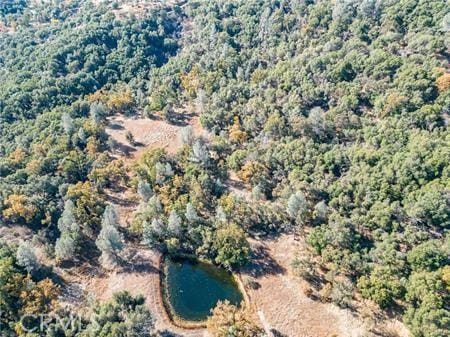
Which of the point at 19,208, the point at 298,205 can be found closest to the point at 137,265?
the point at 19,208

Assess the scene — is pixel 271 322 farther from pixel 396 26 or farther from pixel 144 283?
pixel 396 26

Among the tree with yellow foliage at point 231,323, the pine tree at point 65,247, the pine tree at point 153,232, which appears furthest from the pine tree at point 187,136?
the tree with yellow foliage at point 231,323

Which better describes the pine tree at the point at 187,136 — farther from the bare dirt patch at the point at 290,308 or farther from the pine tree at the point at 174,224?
the bare dirt patch at the point at 290,308

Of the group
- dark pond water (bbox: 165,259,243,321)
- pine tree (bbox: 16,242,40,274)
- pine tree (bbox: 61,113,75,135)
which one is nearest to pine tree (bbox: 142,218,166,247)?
dark pond water (bbox: 165,259,243,321)

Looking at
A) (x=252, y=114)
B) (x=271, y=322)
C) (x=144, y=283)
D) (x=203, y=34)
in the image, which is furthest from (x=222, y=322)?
(x=203, y=34)

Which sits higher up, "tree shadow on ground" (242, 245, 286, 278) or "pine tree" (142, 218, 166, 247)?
"pine tree" (142, 218, 166, 247)

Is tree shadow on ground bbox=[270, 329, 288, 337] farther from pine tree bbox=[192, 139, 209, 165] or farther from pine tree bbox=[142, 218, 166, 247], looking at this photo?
pine tree bbox=[192, 139, 209, 165]
